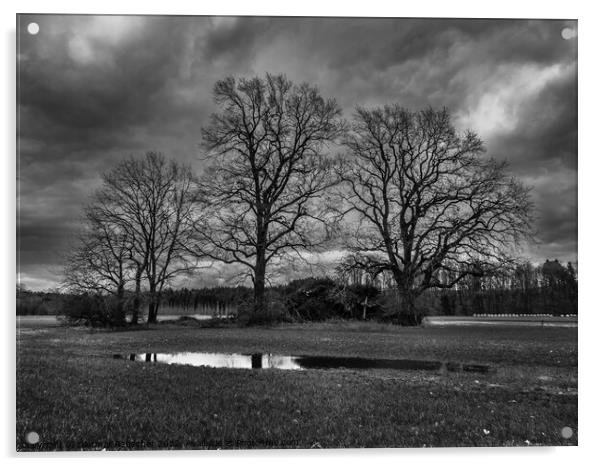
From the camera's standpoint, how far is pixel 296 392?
5.99 m

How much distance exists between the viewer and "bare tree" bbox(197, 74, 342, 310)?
21.8 ft

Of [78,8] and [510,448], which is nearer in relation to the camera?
[510,448]

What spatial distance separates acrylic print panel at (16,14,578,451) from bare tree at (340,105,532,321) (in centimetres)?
3

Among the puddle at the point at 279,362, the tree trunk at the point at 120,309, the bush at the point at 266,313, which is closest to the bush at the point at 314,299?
the bush at the point at 266,313

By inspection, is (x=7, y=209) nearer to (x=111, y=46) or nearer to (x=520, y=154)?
(x=111, y=46)

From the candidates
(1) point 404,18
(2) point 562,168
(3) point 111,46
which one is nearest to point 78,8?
(3) point 111,46

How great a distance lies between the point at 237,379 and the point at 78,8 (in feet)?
17.2

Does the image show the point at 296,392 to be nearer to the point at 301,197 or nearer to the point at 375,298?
the point at 375,298

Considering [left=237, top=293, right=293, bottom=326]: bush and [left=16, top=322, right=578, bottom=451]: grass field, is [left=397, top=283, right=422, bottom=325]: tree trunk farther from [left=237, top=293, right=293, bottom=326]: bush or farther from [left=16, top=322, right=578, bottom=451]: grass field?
[left=237, top=293, right=293, bottom=326]: bush

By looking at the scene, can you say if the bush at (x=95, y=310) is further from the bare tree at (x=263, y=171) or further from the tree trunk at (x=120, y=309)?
the bare tree at (x=263, y=171)

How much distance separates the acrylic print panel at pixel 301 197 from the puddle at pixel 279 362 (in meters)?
0.03

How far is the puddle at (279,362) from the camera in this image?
6.46 meters

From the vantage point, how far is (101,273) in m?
6.60
